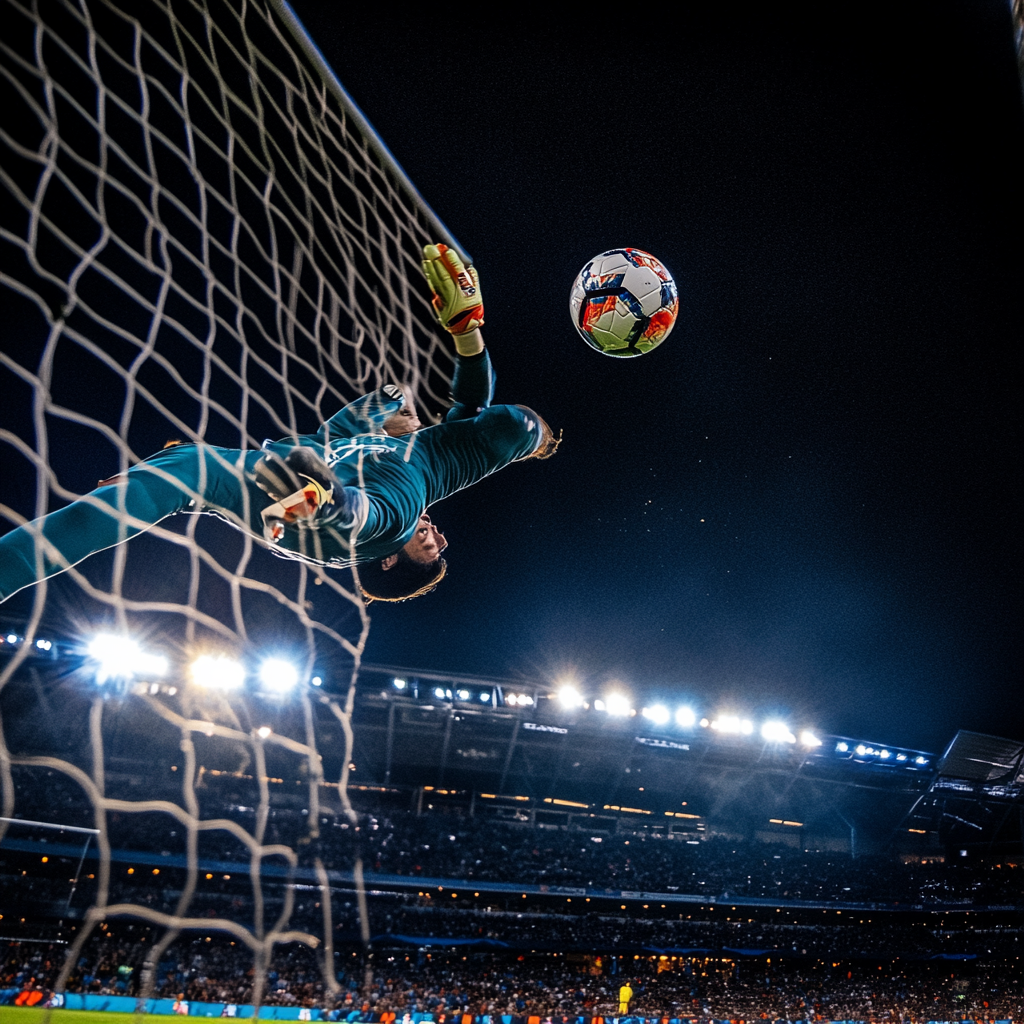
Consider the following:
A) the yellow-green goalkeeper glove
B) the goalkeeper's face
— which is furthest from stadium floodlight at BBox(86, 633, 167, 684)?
the yellow-green goalkeeper glove

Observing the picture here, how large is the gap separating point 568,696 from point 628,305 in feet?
53.2

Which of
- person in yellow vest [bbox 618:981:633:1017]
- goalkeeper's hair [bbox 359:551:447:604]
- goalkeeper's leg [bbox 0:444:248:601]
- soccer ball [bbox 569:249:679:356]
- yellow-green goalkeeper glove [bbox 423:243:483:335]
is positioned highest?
soccer ball [bbox 569:249:679:356]

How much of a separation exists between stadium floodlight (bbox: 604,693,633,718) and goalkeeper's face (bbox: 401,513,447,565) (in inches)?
687

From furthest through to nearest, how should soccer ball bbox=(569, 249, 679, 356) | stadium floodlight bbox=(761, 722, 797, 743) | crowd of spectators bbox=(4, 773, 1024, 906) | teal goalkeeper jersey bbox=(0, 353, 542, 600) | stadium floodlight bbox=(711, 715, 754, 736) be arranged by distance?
stadium floodlight bbox=(761, 722, 797, 743), stadium floodlight bbox=(711, 715, 754, 736), crowd of spectators bbox=(4, 773, 1024, 906), soccer ball bbox=(569, 249, 679, 356), teal goalkeeper jersey bbox=(0, 353, 542, 600)

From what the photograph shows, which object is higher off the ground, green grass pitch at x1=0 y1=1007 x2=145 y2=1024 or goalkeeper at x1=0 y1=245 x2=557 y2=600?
goalkeeper at x1=0 y1=245 x2=557 y2=600

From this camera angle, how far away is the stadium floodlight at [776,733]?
67.4ft

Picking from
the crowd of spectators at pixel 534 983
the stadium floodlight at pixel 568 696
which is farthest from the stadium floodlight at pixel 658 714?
the crowd of spectators at pixel 534 983

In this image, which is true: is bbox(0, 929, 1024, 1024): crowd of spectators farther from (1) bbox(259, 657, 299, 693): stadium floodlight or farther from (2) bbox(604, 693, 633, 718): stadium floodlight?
(2) bbox(604, 693, 633, 718): stadium floodlight

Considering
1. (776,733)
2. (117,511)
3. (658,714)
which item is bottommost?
(117,511)

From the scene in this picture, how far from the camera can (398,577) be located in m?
3.70

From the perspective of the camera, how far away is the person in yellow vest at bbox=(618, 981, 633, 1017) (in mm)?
16981

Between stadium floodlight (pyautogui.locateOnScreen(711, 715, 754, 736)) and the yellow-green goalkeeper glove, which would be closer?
the yellow-green goalkeeper glove

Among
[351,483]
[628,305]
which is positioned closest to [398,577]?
[351,483]

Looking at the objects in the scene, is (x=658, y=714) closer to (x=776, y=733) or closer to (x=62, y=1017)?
(x=776, y=733)
